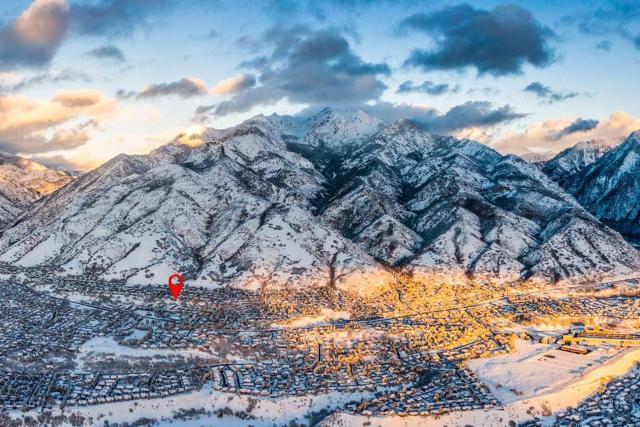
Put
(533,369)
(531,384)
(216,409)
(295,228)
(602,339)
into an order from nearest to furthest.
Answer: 1. (216,409)
2. (531,384)
3. (533,369)
4. (602,339)
5. (295,228)

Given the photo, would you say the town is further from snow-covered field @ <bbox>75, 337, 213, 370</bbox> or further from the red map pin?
the red map pin

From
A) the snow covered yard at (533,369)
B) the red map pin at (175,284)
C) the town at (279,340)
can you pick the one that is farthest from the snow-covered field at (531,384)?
the red map pin at (175,284)

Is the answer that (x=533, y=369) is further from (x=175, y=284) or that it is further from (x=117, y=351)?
(x=175, y=284)

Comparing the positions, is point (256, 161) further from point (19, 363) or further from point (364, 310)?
point (19, 363)

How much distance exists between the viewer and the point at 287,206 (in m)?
135

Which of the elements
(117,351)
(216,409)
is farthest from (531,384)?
(117,351)

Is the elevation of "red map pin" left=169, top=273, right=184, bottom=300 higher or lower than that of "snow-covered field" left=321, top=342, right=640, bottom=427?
higher

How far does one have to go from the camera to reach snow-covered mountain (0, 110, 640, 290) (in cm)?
11231

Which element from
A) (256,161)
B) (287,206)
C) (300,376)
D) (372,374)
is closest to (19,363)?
(300,376)

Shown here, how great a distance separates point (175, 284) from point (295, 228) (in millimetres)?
31843

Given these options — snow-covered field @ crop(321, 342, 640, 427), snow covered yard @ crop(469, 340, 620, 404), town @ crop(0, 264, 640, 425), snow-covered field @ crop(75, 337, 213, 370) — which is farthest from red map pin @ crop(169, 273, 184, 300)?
snow covered yard @ crop(469, 340, 620, 404)

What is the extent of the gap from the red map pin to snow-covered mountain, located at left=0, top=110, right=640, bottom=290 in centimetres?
258

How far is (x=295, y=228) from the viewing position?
125m

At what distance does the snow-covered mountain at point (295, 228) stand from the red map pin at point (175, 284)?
2.58 metres
